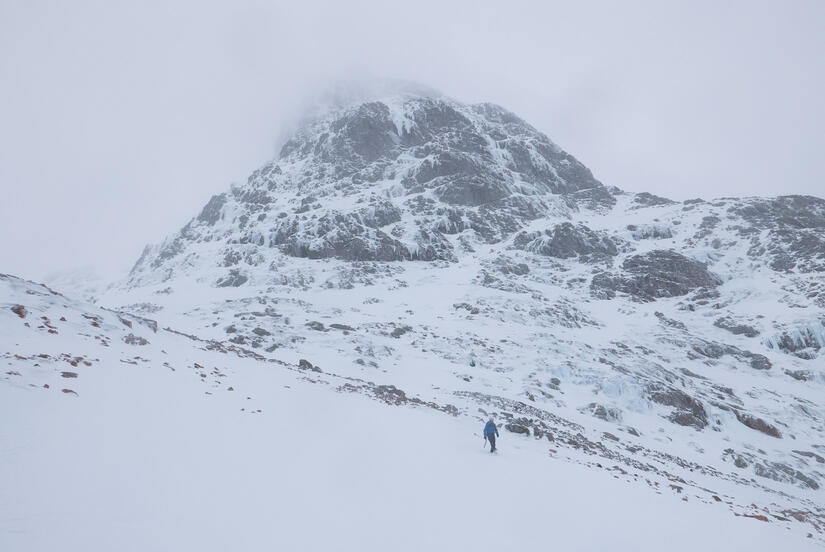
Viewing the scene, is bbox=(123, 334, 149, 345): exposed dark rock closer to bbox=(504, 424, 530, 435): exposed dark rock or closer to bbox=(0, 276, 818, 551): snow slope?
bbox=(0, 276, 818, 551): snow slope

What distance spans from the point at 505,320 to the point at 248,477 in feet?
142

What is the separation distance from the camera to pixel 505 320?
4772 centimetres

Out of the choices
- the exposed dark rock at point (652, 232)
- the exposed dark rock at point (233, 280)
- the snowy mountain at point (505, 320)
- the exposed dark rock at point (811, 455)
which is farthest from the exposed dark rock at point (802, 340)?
the exposed dark rock at point (233, 280)

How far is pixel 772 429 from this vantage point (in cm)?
3147

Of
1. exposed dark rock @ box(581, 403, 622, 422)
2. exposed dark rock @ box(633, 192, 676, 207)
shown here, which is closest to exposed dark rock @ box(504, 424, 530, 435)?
exposed dark rock @ box(581, 403, 622, 422)

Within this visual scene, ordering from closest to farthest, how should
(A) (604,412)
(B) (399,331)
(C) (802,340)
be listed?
(A) (604,412) < (B) (399,331) < (C) (802,340)

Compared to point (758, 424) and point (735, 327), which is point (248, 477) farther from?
point (735, 327)

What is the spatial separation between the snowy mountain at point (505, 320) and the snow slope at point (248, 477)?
0.23 meters

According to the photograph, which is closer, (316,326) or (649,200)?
(316,326)

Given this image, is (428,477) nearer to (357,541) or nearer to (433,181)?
(357,541)

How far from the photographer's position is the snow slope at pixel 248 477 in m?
4.71

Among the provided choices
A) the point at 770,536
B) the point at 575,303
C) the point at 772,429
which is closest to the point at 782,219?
the point at 575,303

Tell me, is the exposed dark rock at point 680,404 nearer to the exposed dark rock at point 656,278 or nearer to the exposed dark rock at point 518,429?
the exposed dark rock at point 518,429

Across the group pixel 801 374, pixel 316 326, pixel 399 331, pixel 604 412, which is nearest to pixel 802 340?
pixel 801 374
